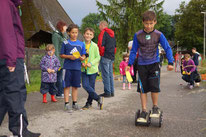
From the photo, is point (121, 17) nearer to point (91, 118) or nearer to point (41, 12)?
point (41, 12)

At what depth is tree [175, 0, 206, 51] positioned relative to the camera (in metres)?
51.5

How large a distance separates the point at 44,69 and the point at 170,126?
3541mm

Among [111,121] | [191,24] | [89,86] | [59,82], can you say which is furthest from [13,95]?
[191,24]

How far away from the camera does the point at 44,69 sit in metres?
6.47

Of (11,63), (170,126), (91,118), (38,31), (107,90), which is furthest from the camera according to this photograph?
(38,31)

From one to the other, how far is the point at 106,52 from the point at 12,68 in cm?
479

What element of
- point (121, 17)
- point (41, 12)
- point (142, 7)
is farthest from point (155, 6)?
point (41, 12)

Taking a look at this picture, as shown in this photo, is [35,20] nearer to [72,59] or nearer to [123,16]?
[123,16]

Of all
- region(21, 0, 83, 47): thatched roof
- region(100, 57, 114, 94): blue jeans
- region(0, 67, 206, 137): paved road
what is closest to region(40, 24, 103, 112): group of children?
region(0, 67, 206, 137): paved road

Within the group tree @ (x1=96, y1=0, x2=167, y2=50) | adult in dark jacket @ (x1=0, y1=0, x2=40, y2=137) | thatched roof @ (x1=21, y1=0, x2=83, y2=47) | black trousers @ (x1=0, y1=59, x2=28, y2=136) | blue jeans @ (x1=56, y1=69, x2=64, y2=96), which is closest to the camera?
adult in dark jacket @ (x1=0, y1=0, x2=40, y2=137)

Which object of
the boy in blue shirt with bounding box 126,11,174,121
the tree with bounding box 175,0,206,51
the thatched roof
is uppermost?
the tree with bounding box 175,0,206,51

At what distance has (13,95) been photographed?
3.03 meters

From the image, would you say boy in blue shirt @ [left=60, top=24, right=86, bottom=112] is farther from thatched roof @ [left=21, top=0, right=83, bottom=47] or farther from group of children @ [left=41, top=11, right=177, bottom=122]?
thatched roof @ [left=21, top=0, right=83, bottom=47]

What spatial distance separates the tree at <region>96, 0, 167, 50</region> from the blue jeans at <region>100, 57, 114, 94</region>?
21.8 m
